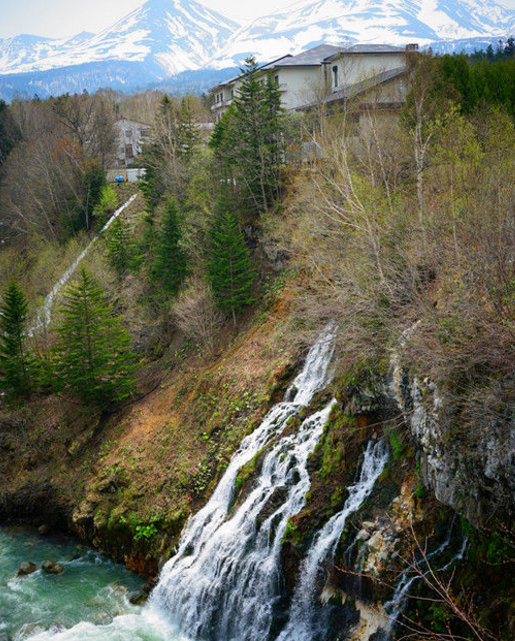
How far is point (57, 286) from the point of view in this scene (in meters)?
34.9

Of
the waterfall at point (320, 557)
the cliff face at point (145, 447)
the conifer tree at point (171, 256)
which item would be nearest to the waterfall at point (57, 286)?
the cliff face at point (145, 447)

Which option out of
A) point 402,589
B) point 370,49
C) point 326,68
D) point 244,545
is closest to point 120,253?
point 326,68

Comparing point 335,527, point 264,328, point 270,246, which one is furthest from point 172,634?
point 270,246

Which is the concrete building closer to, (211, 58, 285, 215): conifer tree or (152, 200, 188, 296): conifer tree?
(211, 58, 285, 215): conifer tree

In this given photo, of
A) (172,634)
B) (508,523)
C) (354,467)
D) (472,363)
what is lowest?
(172,634)

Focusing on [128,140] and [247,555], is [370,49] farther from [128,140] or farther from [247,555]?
[128,140]

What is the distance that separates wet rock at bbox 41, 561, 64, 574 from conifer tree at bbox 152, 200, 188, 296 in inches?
566

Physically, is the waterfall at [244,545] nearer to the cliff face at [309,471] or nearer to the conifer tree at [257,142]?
the cliff face at [309,471]

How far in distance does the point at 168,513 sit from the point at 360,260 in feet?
34.9

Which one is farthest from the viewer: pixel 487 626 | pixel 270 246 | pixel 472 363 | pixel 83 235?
pixel 83 235

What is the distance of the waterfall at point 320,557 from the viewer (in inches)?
444

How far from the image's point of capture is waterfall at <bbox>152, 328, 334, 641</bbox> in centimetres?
1251

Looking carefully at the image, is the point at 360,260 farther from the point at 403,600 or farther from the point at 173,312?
the point at 173,312

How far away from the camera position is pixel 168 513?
17.0 metres
